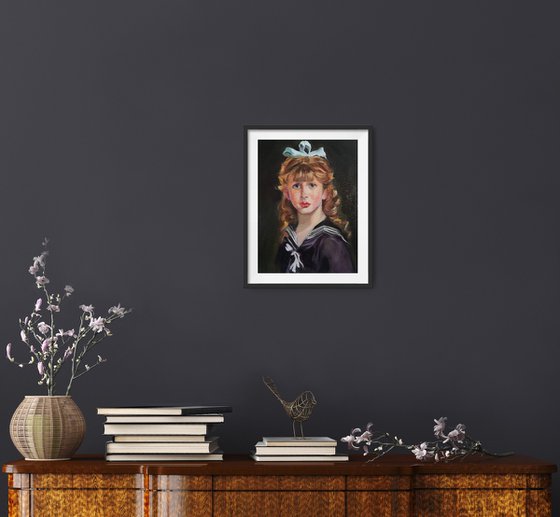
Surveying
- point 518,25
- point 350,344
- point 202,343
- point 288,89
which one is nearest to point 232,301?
point 202,343

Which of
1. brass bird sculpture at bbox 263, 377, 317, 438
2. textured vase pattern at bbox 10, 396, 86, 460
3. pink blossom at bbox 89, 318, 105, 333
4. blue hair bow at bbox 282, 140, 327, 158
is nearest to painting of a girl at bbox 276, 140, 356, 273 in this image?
blue hair bow at bbox 282, 140, 327, 158

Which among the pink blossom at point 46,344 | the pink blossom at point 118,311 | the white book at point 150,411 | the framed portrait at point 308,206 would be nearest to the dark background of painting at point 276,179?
the framed portrait at point 308,206

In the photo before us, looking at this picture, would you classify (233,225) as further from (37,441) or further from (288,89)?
(37,441)

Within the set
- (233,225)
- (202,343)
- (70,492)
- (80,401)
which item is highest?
(233,225)

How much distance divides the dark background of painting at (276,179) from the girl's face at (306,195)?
53 mm

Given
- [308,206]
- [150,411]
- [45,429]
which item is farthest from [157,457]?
[308,206]

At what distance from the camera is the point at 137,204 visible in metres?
3.55

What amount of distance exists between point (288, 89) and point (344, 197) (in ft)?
1.52

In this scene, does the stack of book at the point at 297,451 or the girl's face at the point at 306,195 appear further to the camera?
the girl's face at the point at 306,195

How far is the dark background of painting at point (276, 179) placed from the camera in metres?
3.55

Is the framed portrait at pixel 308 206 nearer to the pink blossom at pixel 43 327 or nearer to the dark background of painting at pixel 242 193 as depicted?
the dark background of painting at pixel 242 193

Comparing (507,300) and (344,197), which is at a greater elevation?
(344,197)

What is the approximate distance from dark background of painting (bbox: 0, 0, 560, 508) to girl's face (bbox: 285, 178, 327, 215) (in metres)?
0.21

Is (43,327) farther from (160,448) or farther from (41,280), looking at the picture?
(160,448)
